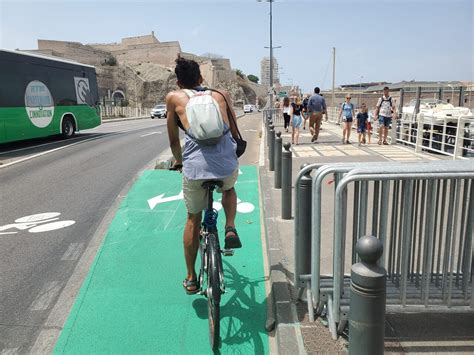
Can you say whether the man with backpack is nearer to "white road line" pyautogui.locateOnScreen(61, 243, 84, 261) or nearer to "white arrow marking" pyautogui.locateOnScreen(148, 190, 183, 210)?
"white arrow marking" pyautogui.locateOnScreen(148, 190, 183, 210)

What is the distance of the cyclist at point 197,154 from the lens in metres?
3.22

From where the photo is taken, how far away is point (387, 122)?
1404 cm

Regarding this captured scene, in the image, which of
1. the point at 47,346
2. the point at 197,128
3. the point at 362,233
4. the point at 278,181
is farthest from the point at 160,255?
the point at 278,181

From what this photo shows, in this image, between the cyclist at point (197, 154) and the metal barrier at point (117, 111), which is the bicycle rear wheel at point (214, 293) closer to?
the cyclist at point (197, 154)

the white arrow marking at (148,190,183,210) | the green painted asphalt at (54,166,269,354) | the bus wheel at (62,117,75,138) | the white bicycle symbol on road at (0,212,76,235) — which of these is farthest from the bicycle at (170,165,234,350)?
the bus wheel at (62,117,75,138)

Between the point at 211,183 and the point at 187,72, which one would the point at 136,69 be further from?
the point at 211,183

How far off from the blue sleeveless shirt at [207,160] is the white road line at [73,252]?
2.53 metres

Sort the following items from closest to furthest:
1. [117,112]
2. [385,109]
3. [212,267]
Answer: [212,267] < [385,109] < [117,112]

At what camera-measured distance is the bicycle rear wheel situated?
295 cm

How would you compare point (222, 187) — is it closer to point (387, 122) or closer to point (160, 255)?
point (160, 255)

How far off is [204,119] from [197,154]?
285 mm

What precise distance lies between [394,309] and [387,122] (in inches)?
473

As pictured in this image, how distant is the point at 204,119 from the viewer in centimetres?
309

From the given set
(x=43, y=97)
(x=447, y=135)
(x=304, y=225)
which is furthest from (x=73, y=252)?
(x=43, y=97)
